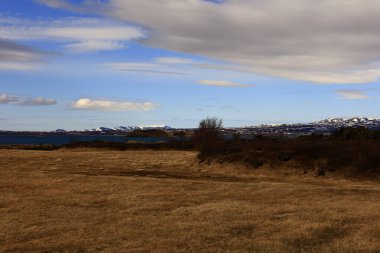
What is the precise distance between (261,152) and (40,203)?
2513 centimetres

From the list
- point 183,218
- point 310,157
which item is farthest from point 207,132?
point 183,218

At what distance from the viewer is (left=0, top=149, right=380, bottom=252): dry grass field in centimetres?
1262

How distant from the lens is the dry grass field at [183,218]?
12620 millimetres

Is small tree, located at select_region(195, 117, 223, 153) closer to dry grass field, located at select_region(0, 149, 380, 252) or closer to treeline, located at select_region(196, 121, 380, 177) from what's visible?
treeline, located at select_region(196, 121, 380, 177)

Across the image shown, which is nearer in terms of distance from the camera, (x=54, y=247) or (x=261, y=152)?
(x=54, y=247)

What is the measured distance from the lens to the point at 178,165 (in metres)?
46.7

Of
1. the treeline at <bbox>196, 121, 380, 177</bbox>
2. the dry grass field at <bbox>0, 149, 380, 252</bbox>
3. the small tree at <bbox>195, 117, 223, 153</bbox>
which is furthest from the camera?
the small tree at <bbox>195, 117, 223, 153</bbox>

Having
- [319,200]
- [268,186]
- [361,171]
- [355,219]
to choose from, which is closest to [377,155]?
[361,171]

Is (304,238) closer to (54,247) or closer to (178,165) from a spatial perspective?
(54,247)

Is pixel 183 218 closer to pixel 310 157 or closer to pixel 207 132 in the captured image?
pixel 310 157

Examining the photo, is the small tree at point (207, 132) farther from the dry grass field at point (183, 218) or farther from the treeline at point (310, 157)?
the dry grass field at point (183, 218)

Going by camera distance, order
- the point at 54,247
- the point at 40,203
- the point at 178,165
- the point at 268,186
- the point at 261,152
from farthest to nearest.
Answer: the point at 178,165
the point at 261,152
the point at 268,186
the point at 40,203
the point at 54,247

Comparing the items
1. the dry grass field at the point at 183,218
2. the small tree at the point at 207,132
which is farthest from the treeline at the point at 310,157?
the small tree at the point at 207,132

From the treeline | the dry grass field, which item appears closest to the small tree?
the treeline
